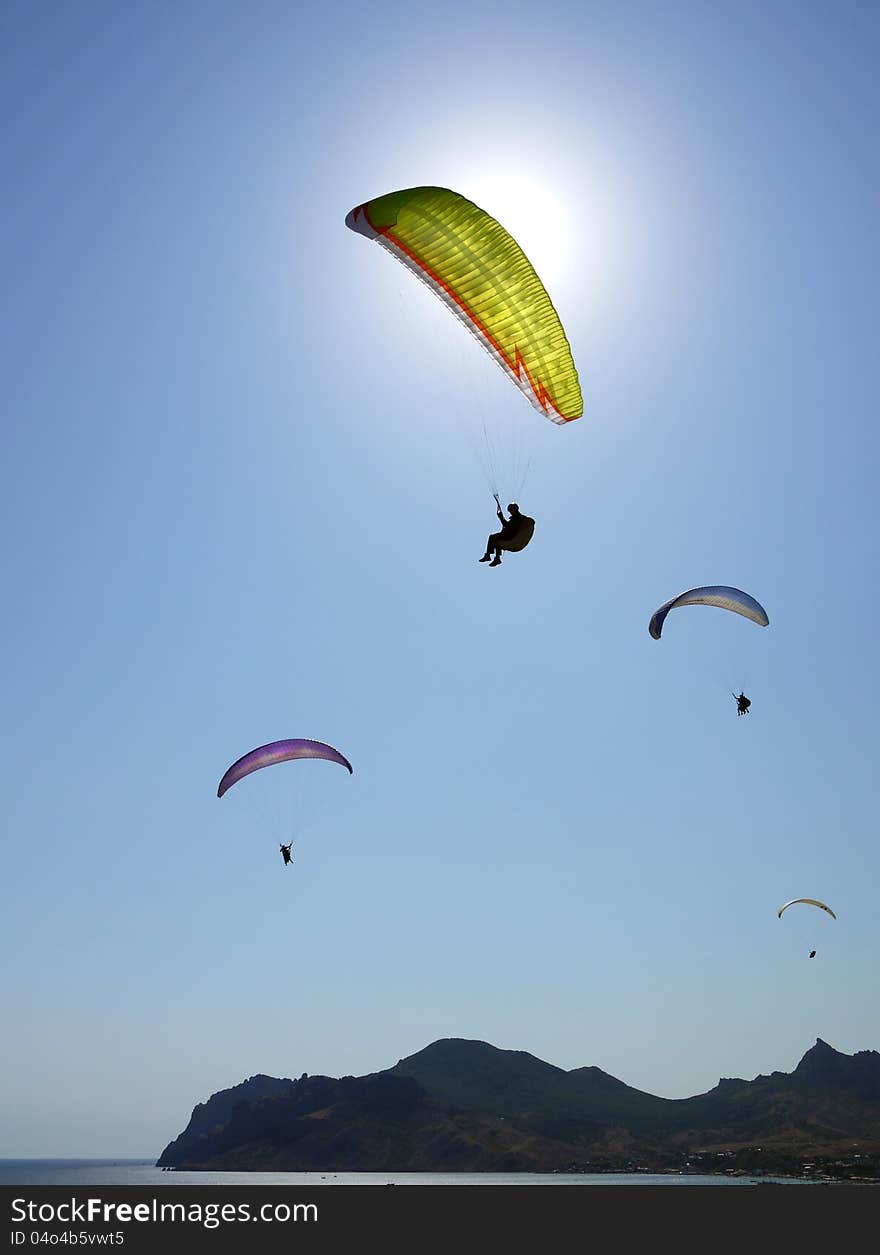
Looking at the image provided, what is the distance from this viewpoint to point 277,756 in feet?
115

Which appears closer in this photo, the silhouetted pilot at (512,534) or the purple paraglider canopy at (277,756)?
the silhouetted pilot at (512,534)

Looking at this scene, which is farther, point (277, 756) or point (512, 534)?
point (277, 756)

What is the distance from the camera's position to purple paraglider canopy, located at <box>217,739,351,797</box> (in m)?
34.7

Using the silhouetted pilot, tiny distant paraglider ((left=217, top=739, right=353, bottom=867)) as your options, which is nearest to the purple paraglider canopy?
tiny distant paraglider ((left=217, top=739, right=353, bottom=867))

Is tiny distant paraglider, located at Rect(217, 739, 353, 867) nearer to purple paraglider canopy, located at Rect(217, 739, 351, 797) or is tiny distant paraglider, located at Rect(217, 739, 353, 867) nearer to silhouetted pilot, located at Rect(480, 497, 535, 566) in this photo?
purple paraglider canopy, located at Rect(217, 739, 351, 797)

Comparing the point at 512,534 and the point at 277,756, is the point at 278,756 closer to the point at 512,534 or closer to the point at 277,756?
the point at 277,756

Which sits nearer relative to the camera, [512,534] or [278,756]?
[512,534]

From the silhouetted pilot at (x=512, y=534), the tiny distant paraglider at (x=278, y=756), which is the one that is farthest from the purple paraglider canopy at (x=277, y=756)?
the silhouetted pilot at (x=512, y=534)

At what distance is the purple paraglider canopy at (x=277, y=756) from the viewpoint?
34.7 m

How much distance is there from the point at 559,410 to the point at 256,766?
1695 centimetres

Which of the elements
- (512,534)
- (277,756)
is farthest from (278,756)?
(512,534)

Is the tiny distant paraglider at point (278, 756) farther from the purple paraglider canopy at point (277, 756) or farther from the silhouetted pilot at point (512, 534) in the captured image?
the silhouetted pilot at point (512, 534)
